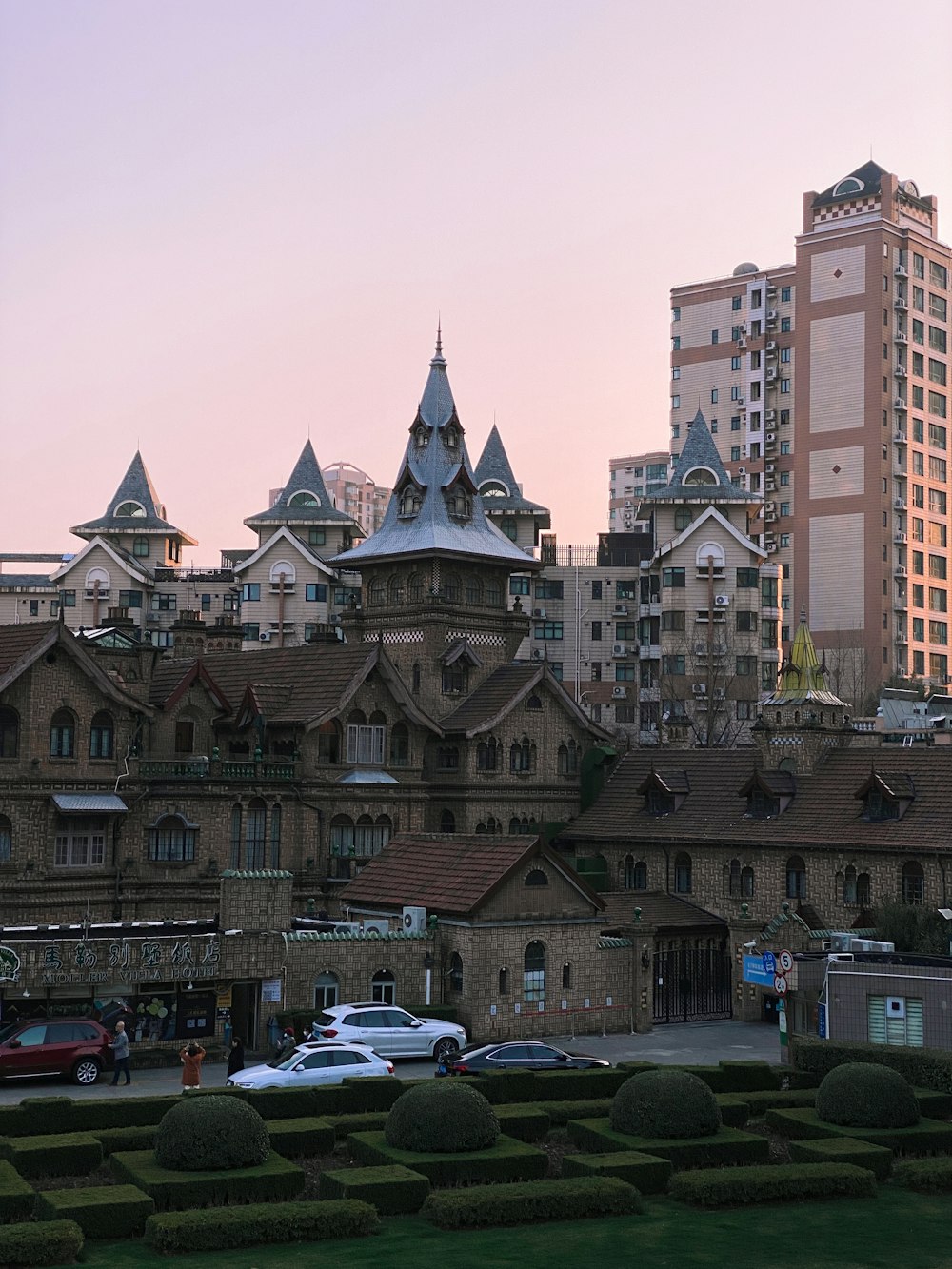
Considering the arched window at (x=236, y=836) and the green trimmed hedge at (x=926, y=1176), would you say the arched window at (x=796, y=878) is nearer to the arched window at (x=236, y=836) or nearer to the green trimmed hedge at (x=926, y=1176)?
the arched window at (x=236, y=836)

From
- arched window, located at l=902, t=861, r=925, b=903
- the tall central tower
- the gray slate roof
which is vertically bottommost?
arched window, located at l=902, t=861, r=925, b=903

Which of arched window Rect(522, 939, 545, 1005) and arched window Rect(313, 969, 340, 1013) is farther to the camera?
arched window Rect(522, 939, 545, 1005)

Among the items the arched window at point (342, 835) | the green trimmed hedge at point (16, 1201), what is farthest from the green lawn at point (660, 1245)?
the arched window at point (342, 835)

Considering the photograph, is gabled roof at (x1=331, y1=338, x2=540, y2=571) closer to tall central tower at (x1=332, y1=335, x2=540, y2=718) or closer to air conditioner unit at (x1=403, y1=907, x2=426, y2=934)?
tall central tower at (x1=332, y1=335, x2=540, y2=718)

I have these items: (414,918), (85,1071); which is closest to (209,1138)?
(85,1071)

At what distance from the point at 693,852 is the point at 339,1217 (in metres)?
38.2

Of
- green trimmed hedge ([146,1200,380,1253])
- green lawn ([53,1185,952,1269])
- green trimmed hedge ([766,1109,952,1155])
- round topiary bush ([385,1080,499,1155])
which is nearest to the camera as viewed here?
green lawn ([53,1185,952,1269])

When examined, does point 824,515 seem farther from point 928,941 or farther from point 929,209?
point 928,941

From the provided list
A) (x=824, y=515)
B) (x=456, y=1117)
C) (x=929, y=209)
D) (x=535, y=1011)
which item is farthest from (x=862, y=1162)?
(x=929, y=209)

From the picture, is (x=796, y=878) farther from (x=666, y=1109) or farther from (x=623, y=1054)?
(x=666, y=1109)

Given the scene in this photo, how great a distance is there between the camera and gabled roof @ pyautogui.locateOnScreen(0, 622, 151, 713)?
5556cm

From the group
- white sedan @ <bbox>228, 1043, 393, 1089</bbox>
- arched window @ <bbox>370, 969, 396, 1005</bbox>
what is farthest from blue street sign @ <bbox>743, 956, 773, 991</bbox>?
white sedan @ <bbox>228, 1043, 393, 1089</bbox>

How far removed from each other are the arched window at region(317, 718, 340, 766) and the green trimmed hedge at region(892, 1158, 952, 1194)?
36008 mm

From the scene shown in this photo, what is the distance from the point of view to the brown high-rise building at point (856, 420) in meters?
130
